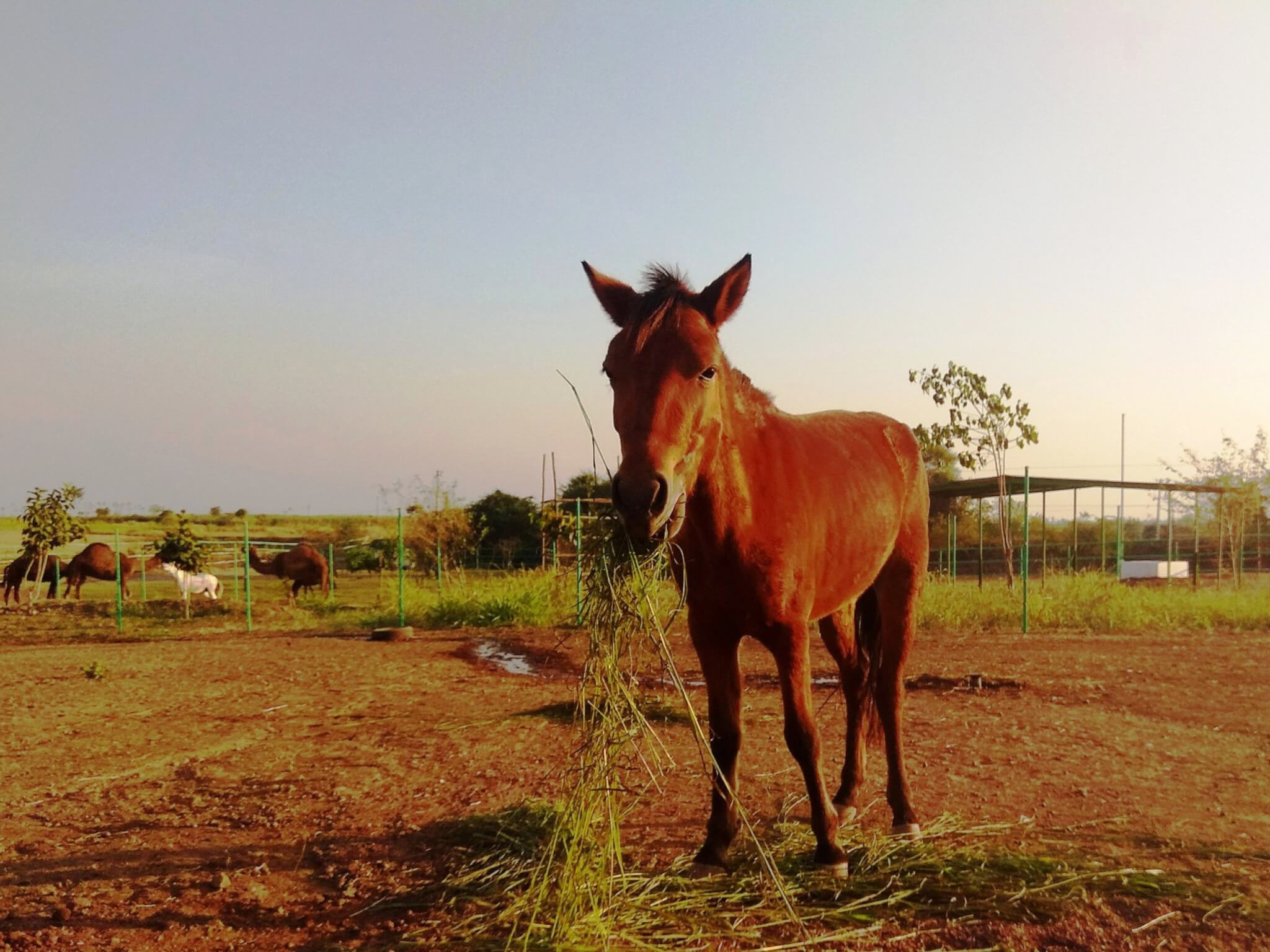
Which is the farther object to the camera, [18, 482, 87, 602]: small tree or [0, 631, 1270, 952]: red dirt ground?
[18, 482, 87, 602]: small tree

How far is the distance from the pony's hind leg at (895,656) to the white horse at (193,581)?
1741cm

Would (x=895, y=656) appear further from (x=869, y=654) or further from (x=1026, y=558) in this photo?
(x=1026, y=558)

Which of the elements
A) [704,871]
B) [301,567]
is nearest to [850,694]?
[704,871]

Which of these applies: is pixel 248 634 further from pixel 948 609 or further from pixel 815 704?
pixel 948 609

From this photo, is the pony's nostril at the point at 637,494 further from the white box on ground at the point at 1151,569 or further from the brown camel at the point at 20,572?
the white box on ground at the point at 1151,569

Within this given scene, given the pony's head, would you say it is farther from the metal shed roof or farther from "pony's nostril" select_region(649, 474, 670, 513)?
the metal shed roof

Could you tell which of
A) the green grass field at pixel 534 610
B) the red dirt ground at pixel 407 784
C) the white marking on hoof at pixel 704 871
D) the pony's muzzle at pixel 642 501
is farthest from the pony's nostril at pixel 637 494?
the green grass field at pixel 534 610

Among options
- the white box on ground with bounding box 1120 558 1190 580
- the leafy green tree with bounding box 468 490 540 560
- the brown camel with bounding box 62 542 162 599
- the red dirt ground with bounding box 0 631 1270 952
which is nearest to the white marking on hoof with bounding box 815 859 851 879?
the red dirt ground with bounding box 0 631 1270 952

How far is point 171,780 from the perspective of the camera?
5328 millimetres

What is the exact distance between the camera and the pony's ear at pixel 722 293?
3.18 m

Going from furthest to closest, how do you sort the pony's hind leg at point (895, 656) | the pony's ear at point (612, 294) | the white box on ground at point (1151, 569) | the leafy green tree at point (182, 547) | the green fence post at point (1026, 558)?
the white box on ground at point (1151, 569)
the leafy green tree at point (182, 547)
the green fence post at point (1026, 558)
the pony's hind leg at point (895, 656)
the pony's ear at point (612, 294)

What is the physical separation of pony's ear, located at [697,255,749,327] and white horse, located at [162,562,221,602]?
18.1 meters

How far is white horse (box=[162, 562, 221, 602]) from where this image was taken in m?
18.5

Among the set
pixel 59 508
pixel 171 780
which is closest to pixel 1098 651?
pixel 171 780
